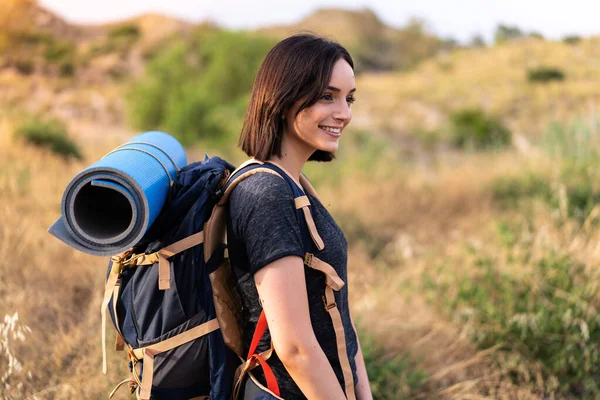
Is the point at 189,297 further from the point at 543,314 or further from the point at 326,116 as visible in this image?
the point at 543,314

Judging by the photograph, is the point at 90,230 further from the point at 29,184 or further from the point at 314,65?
the point at 29,184

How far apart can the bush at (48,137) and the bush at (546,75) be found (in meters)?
29.2

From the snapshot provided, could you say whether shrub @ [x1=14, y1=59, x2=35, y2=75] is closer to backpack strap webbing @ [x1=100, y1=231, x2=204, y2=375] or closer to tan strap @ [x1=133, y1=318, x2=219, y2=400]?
backpack strap webbing @ [x1=100, y1=231, x2=204, y2=375]

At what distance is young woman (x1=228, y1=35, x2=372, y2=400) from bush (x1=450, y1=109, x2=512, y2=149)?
16.9 meters

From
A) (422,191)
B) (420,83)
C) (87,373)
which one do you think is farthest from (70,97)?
(87,373)

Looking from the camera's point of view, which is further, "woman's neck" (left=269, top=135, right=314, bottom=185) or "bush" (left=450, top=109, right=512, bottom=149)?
"bush" (left=450, top=109, right=512, bottom=149)

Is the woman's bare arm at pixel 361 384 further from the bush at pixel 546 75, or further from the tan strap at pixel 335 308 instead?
the bush at pixel 546 75

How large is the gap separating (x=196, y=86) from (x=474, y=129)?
10808 mm

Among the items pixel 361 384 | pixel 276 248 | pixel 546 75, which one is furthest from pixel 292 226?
pixel 546 75

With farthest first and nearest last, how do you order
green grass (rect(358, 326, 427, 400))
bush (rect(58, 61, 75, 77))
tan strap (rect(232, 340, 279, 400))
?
bush (rect(58, 61, 75, 77)) → green grass (rect(358, 326, 427, 400)) → tan strap (rect(232, 340, 279, 400))

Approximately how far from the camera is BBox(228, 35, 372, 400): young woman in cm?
143

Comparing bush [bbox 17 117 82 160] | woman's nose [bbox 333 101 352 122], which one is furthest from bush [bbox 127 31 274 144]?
woman's nose [bbox 333 101 352 122]

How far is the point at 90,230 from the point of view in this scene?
1438mm

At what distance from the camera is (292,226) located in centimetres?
144
